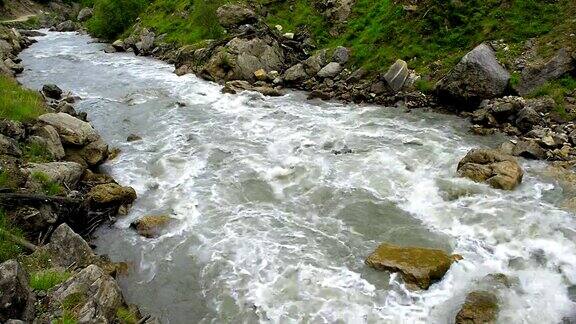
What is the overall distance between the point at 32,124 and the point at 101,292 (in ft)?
42.3

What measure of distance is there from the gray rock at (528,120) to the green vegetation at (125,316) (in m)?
20.0

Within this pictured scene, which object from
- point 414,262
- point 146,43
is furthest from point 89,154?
point 146,43

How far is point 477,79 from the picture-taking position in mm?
25859

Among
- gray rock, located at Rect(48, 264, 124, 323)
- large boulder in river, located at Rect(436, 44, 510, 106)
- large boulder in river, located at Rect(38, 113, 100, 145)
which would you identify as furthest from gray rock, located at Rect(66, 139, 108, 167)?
large boulder in river, located at Rect(436, 44, 510, 106)

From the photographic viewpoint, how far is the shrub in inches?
2534

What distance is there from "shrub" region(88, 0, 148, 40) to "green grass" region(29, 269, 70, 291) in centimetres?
5935

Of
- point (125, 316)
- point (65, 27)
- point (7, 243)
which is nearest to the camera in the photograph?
point (125, 316)

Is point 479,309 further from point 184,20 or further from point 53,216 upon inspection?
point 184,20

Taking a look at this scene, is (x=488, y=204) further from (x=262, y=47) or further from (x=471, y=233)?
(x=262, y=47)

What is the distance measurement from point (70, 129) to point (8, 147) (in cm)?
444

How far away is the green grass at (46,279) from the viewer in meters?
10.8

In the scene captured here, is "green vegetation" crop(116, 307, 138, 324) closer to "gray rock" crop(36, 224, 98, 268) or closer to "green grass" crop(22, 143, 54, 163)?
"gray rock" crop(36, 224, 98, 268)

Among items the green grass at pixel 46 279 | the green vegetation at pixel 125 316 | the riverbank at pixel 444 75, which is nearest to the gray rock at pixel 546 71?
the riverbank at pixel 444 75

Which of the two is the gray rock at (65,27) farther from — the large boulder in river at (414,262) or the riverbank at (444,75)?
the large boulder in river at (414,262)
